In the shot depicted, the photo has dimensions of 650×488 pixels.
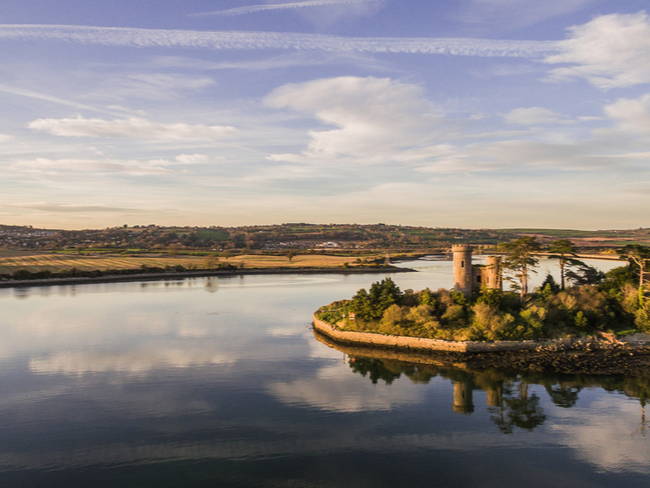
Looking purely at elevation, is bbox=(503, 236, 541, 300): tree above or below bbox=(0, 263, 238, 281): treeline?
above

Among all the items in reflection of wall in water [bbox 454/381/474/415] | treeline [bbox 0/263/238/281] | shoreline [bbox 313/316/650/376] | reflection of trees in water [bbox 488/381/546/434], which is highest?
treeline [bbox 0/263/238/281]

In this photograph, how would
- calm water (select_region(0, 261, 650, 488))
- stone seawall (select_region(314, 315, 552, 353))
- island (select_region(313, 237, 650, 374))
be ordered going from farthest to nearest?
stone seawall (select_region(314, 315, 552, 353)), island (select_region(313, 237, 650, 374)), calm water (select_region(0, 261, 650, 488))

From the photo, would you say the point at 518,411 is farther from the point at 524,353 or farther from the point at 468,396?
the point at 524,353

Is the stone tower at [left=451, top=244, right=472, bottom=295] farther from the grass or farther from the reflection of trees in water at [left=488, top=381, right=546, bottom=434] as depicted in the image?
the grass

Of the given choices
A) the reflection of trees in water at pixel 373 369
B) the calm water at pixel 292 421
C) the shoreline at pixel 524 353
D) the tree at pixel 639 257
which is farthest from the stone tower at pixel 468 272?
the reflection of trees in water at pixel 373 369

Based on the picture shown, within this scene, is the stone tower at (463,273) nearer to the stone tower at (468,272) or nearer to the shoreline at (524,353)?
the stone tower at (468,272)

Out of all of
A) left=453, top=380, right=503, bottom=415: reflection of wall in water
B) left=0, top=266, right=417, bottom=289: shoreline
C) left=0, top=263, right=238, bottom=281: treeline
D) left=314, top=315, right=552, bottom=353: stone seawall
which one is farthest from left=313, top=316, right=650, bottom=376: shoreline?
left=0, top=263, right=238, bottom=281: treeline

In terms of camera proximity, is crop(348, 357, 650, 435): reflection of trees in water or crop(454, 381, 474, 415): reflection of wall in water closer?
crop(348, 357, 650, 435): reflection of trees in water

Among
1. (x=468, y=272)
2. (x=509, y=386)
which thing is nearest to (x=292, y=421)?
(x=509, y=386)
